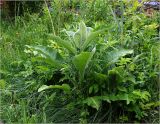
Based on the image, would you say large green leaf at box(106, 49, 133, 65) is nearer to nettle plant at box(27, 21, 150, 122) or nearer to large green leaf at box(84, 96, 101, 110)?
nettle plant at box(27, 21, 150, 122)

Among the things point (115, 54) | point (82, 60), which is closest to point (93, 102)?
point (82, 60)

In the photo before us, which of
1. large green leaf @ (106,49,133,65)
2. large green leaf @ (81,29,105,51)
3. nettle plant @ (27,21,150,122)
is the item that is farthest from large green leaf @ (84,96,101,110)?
large green leaf @ (81,29,105,51)

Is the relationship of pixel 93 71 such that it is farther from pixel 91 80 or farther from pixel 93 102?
pixel 93 102

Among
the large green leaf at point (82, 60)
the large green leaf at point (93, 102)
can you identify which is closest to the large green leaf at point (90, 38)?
the large green leaf at point (82, 60)

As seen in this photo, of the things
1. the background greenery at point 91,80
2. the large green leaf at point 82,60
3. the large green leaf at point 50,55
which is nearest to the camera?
the large green leaf at point 82,60

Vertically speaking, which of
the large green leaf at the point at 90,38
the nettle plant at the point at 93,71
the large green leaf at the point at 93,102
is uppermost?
the large green leaf at the point at 90,38

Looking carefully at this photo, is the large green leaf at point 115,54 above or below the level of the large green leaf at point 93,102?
above

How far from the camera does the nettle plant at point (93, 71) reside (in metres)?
3.28

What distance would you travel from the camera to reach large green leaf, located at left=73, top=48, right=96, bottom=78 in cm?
321

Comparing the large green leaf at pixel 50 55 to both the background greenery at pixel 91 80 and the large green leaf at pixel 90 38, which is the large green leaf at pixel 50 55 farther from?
the large green leaf at pixel 90 38

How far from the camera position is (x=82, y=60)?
325cm

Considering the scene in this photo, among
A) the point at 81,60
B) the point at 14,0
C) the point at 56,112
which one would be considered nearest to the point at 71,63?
the point at 81,60

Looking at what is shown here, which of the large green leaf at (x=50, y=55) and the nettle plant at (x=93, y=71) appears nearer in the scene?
the nettle plant at (x=93, y=71)

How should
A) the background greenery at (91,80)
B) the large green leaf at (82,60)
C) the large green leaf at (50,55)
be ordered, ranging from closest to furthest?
the large green leaf at (82,60) → the background greenery at (91,80) → the large green leaf at (50,55)
